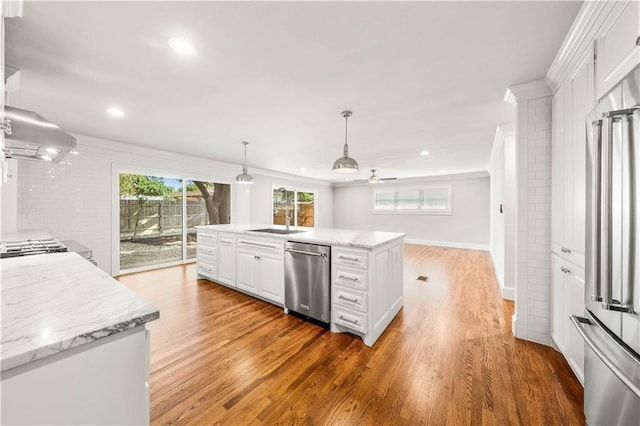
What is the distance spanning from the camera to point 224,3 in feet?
4.48

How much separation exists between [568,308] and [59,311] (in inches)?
114

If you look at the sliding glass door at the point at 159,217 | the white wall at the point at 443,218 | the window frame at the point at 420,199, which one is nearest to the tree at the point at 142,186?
the sliding glass door at the point at 159,217

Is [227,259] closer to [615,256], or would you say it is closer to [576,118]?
[615,256]

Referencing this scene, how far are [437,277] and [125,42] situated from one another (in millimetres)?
4966

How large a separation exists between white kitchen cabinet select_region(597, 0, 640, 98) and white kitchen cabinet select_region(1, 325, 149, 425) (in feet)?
7.54

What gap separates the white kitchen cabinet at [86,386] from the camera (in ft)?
2.05

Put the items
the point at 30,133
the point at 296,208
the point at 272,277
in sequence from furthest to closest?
the point at 296,208, the point at 272,277, the point at 30,133

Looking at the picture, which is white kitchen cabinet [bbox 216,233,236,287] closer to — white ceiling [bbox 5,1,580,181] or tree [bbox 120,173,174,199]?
white ceiling [bbox 5,1,580,181]

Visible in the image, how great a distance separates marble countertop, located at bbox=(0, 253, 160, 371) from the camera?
651 millimetres

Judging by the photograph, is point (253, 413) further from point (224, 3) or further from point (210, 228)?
point (210, 228)

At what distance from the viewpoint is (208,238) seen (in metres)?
4.11

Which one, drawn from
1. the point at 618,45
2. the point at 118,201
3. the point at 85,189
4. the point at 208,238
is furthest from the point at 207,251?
the point at 618,45

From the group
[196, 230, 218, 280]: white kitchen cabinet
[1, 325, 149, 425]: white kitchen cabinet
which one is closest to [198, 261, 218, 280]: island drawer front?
[196, 230, 218, 280]: white kitchen cabinet

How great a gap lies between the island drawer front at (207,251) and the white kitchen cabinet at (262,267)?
26.7 inches
